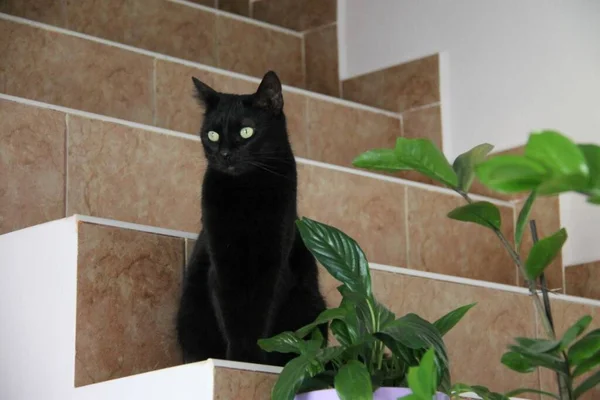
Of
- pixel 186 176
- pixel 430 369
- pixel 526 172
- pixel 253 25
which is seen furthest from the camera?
pixel 253 25

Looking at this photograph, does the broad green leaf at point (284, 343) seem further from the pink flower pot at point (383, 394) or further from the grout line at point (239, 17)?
the grout line at point (239, 17)

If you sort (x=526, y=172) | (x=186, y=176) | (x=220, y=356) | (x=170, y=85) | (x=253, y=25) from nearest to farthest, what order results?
(x=526, y=172) < (x=220, y=356) < (x=186, y=176) < (x=170, y=85) < (x=253, y=25)

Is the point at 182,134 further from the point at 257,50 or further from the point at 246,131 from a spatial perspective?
the point at 257,50

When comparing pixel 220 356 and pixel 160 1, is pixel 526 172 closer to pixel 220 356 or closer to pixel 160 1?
pixel 220 356

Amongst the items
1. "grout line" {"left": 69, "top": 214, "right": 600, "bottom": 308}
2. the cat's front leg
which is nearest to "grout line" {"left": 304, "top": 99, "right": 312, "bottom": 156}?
"grout line" {"left": 69, "top": 214, "right": 600, "bottom": 308}

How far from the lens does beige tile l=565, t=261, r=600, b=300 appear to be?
2.98 metres

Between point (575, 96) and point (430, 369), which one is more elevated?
point (575, 96)

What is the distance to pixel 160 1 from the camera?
338cm

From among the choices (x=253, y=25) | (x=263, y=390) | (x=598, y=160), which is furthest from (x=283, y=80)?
(x=598, y=160)

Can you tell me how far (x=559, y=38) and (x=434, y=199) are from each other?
0.58 meters

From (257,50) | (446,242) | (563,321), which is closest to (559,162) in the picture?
(563,321)

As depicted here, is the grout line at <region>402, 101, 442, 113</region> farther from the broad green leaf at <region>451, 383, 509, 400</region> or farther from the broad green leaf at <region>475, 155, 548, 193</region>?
the broad green leaf at <region>475, 155, 548, 193</region>

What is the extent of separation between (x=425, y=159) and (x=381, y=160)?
2.6 inches

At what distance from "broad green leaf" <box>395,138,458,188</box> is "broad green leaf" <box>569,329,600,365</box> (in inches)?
10.6
